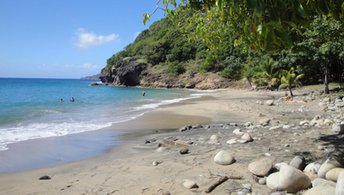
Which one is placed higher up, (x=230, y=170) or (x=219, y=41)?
(x=219, y=41)

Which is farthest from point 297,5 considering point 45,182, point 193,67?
point 193,67

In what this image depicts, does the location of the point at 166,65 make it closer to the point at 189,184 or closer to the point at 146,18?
the point at 189,184

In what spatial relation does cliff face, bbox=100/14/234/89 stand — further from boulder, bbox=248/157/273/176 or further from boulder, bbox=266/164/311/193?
boulder, bbox=266/164/311/193

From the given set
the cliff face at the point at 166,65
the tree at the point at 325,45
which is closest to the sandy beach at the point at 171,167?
the tree at the point at 325,45

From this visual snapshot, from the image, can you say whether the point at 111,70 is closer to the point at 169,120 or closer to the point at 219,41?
the point at 169,120

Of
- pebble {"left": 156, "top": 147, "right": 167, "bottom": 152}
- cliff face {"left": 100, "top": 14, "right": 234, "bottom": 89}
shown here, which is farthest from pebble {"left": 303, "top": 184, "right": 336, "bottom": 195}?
cliff face {"left": 100, "top": 14, "right": 234, "bottom": 89}

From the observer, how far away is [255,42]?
498 centimetres

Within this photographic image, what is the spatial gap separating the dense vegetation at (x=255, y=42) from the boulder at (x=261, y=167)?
2.08 metres

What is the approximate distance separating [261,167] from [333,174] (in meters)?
1.35

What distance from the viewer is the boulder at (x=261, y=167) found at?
6.75m

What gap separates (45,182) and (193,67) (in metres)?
64.6

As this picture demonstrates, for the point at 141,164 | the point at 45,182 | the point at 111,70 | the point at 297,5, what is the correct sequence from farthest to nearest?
the point at 111,70, the point at 141,164, the point at 45,182, the point at 297,5

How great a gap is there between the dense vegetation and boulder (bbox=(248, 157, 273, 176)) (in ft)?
6.81

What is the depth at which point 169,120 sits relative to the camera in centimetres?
1970
